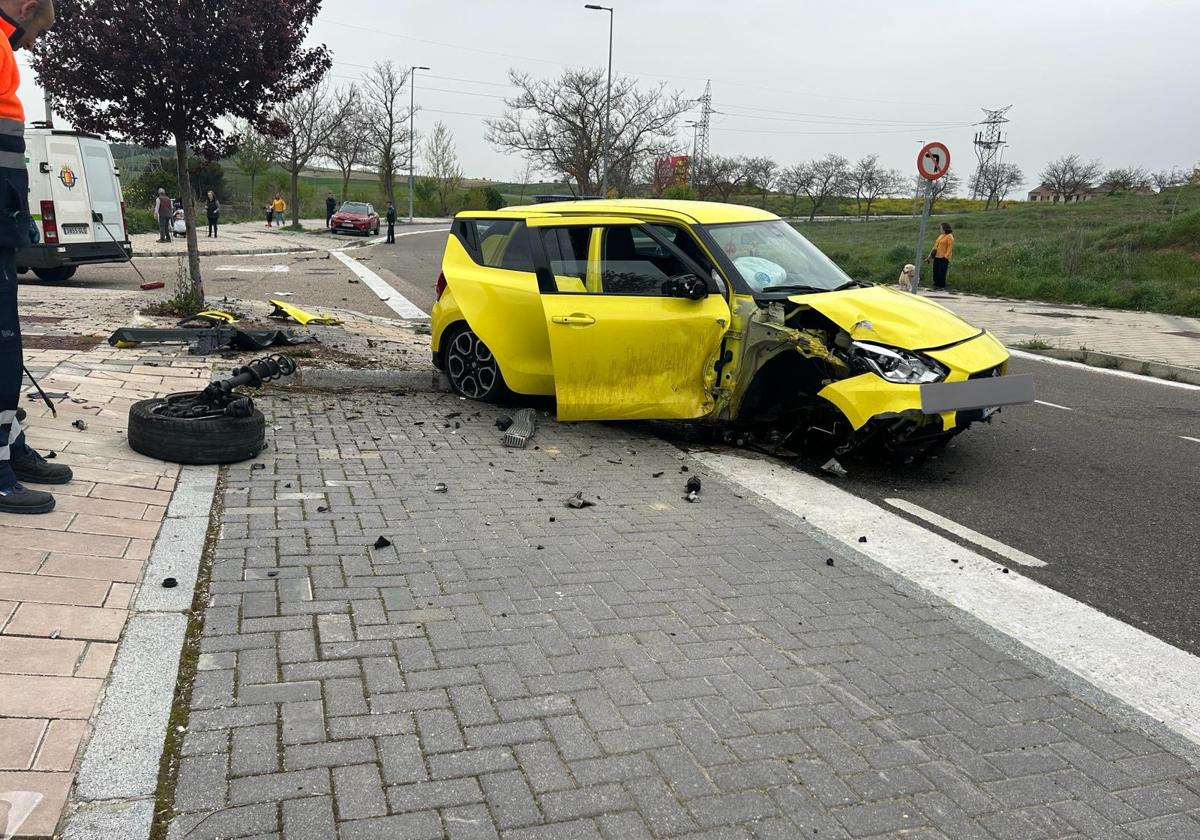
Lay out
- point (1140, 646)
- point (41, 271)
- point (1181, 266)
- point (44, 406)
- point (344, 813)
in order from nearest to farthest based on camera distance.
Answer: point (344, 813)
point (1140, 646)
point (44, 406)
point (41, 271)
point (1181, 266)

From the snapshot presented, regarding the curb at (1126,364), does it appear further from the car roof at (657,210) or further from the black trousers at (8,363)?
the black trousers at (8,363)

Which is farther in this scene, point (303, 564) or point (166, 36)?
point (166, 36)

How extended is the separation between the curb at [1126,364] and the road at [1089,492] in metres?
0.95

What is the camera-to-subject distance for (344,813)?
8.25 ft

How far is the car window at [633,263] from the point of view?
21.9 ft

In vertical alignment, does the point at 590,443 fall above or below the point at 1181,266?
below

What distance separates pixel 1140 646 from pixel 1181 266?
21.7 m

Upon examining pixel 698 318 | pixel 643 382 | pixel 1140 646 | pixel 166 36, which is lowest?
pixel 1140 646

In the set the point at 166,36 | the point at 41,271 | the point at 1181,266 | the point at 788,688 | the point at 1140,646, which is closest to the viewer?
the point at 788,688

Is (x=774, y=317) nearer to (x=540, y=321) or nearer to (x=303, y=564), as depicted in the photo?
(x=540, y=321)

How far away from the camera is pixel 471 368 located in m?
7.82

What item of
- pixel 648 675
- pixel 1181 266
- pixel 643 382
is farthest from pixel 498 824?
pixel 1181 266

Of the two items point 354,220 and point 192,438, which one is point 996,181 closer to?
point 354,220

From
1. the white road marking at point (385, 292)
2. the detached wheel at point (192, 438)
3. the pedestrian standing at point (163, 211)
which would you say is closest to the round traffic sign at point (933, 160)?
the white road marking at point (385, 292)
